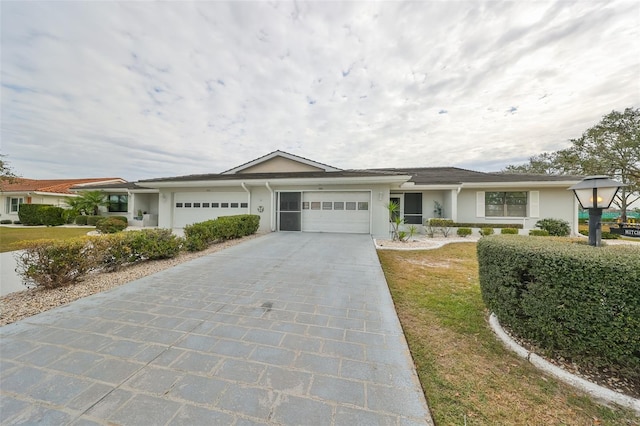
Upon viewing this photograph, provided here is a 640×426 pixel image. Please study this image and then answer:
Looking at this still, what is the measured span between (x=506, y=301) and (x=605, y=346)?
835 millimetres

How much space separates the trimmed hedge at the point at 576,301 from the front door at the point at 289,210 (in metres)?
10.4

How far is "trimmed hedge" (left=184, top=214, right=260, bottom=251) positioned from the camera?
7.69 metres

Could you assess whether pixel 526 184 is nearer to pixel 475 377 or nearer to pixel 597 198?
pixel 597 198

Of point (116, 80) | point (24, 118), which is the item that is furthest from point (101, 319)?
point (24, 118)

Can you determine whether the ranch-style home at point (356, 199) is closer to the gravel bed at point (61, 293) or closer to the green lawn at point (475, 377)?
the gravel bed at point (61, 293)

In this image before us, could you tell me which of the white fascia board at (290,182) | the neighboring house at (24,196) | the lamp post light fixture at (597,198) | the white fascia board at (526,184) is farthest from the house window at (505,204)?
the neighboring house at (24,196)

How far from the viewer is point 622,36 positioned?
704 centimetres

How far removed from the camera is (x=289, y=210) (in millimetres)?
12930

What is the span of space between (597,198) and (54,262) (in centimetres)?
838

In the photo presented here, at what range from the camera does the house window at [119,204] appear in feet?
61.6

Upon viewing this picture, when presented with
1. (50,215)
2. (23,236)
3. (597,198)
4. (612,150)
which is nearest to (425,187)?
(597,198)

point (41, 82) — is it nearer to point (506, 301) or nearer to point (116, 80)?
point (116, 80)

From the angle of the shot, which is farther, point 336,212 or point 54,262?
point 336,212

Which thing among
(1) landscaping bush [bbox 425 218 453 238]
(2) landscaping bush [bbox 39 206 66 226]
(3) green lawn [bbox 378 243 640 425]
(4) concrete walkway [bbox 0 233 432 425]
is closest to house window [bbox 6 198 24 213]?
(2) landscaping bush [bbox 39 206 66 226]
